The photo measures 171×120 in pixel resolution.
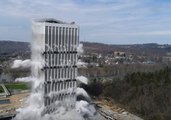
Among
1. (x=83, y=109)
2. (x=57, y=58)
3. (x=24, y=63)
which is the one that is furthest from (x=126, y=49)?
(x=24, y=63)

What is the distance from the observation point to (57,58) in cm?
1980

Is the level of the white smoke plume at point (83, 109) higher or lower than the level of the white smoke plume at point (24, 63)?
lower

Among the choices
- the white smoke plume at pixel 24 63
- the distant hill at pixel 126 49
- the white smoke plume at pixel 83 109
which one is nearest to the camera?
the white smoke plume at pixel 24 63

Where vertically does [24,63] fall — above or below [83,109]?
above

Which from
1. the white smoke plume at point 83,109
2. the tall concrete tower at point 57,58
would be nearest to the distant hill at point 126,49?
the white smoke plume at point 83,109

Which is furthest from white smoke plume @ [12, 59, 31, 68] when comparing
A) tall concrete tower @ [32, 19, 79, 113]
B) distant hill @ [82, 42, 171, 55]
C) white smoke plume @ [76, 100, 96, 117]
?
distant hill @ [82, 42, 171, 55]

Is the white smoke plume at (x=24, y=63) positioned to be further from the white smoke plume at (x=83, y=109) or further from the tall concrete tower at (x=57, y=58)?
the white smoke plume at (x=83, y=109)

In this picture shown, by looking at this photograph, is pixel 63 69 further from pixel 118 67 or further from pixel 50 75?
pixel 118 67

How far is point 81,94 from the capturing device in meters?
22.2

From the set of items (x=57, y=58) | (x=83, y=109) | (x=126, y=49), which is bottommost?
(x=126, y=49)

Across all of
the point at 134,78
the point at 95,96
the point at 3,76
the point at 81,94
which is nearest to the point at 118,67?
the point at 3,76

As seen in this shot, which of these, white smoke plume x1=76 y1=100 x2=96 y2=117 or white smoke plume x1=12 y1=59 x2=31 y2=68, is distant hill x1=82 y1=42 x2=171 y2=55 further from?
white smoke plume x1=12 y1=59 x2=31 y2=68

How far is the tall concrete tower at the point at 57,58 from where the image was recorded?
62.4 ft

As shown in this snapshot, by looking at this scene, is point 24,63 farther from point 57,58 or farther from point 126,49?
point 126,49
